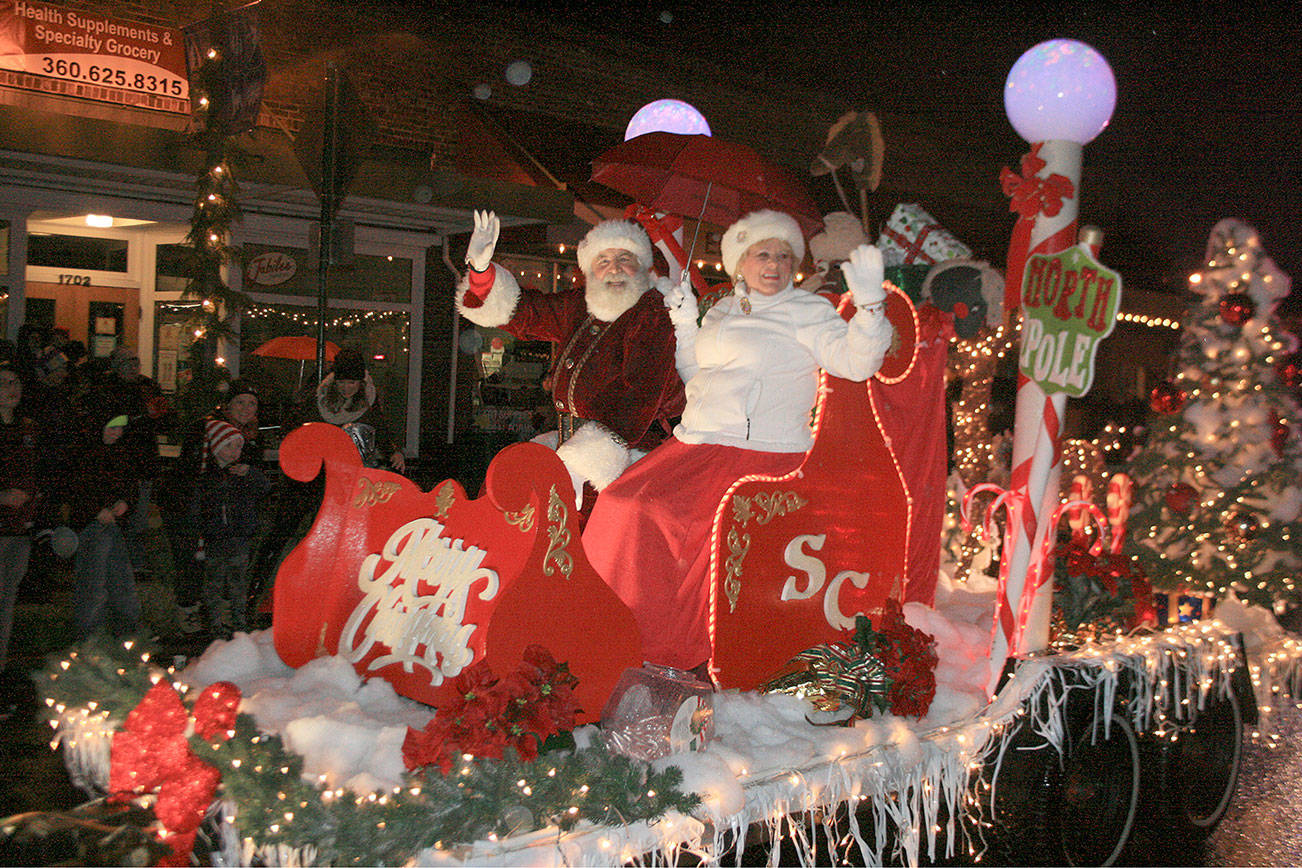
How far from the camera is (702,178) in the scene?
3.98 metres

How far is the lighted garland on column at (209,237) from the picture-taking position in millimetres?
7625

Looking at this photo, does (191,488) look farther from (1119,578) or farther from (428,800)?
(1119,578)

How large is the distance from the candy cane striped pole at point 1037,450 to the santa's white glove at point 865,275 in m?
0.63

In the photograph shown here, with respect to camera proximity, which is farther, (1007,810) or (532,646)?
(1007,810)

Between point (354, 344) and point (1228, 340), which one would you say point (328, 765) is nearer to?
point (1228, 340)

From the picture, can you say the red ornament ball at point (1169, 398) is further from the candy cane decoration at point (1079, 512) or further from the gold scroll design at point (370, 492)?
the gold scroll design at point (370, 492)

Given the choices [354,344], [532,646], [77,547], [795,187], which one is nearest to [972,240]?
[354,344]

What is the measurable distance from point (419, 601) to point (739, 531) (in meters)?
1.08

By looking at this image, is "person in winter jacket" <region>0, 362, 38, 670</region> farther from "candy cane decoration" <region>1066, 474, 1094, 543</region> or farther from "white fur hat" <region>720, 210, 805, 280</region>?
"candy cane decoration" <region>1066, 474, 1094, 543</region>

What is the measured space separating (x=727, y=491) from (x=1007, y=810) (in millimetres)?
1383

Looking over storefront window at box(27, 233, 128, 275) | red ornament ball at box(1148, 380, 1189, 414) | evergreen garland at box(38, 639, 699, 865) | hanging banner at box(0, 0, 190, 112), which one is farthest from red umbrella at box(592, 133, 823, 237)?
storefront window at box(27, 233, 128, 275)

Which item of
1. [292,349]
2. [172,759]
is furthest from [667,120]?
[172,759]

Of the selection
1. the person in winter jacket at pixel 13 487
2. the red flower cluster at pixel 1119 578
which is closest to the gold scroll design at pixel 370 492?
the person in winter jacket at pixel 13 487

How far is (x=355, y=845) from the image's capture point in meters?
2.16
